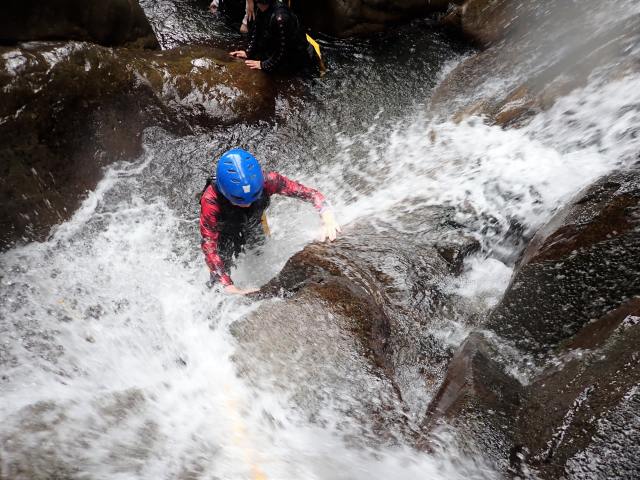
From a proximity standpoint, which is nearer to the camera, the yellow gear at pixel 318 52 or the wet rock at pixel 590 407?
the wet rock at pixel 590 407

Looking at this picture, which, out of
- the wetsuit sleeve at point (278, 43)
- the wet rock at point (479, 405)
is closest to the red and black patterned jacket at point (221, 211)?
the wet rock at point (479, 405)

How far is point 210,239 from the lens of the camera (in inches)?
172

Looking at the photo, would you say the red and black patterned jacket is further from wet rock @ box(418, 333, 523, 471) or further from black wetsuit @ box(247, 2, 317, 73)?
black wetsuit @ box(247, 2, 317, 73)

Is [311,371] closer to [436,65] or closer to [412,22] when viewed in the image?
[436,65]

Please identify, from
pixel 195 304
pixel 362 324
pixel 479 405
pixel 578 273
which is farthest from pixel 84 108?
pixel 578 273

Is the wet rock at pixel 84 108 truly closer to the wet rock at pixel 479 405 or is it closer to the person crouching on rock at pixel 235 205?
the person crouching on rock at pixel 235 205

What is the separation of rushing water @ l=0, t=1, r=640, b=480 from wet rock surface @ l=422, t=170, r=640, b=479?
1.08ft

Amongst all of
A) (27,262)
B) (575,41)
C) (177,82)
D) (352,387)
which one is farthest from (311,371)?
(575,41)

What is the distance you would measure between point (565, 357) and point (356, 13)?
6465 millimetres

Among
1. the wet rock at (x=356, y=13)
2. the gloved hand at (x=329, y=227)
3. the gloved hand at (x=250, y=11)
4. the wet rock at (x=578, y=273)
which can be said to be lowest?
the wet rock at (x=578, y=273)

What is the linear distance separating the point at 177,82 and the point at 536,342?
536 centimetres

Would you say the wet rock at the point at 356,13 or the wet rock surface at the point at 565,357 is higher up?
the wet rock at the point at 356,13

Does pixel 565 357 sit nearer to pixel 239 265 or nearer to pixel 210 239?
pixel 210 239

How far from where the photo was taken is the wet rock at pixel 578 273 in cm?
314
